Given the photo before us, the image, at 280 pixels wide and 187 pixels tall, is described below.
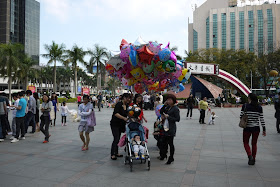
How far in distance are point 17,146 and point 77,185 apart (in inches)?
162

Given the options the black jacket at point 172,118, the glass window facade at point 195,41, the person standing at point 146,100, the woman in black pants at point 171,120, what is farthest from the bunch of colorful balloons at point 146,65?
the glass window facade at point 195,41

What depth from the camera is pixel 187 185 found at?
415cm

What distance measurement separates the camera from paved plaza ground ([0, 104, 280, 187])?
14.3 feet

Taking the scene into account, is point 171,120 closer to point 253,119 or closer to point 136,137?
point 136,137

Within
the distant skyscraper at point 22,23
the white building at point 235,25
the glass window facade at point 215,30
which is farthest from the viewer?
the glass window facade at point 215,30

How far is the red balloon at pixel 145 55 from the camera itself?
20.0ft

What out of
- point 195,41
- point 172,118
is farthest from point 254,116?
point 195,41

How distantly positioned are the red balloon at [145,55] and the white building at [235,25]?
76.9 m

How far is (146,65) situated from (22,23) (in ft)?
269

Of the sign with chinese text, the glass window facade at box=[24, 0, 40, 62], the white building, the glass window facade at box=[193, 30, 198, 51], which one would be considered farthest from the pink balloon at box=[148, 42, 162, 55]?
the glass window facade at box=[193, 30, 198, 51]

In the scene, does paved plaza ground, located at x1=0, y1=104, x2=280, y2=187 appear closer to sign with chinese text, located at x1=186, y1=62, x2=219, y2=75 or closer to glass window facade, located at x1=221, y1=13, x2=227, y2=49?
sign with chinese text, located at x1=186, y1=62, x2=219, y2=75

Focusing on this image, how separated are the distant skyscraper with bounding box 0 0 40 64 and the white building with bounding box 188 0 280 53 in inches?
2269

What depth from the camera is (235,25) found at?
7956 centimetres

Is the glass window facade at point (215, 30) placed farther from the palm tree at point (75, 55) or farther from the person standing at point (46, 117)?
the person standing at point (46, 117)
